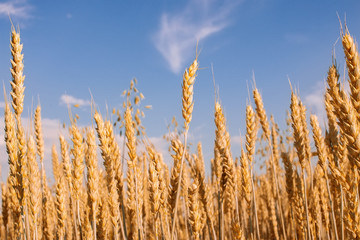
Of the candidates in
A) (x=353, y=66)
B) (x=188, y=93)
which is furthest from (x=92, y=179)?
(x=353, y=66)

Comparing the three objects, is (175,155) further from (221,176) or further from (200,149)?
(200,149)

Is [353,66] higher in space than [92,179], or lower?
higher

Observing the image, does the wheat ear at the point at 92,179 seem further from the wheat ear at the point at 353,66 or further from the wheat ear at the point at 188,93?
the wheat ear at the point at 353,66

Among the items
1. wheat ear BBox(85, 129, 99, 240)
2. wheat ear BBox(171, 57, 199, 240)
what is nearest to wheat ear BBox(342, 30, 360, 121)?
wheat ear BBox(171, 57, 199, 240)

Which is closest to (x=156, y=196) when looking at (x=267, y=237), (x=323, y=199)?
(x=323, y=199)

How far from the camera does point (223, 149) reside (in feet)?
8.46

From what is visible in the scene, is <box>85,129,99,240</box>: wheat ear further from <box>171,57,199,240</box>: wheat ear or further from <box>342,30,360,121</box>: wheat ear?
<box>342,30,360,121</box>: wheat ear

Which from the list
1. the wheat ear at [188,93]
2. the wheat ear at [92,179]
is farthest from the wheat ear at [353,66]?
the wheat ear at [92,179]

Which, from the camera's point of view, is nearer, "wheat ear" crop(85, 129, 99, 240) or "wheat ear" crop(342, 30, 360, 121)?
"wheat ear" crop(342, 30, 360, 121)

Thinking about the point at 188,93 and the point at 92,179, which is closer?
the point at 188,93

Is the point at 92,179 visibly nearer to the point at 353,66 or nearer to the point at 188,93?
the point at 188,93

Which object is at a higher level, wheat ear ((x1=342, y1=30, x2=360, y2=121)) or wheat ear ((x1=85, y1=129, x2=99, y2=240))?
wheat ear ((x1=342, y1=30, x2=360, y2=121))

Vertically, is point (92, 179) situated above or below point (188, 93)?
below

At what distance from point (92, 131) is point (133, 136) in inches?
13.7
